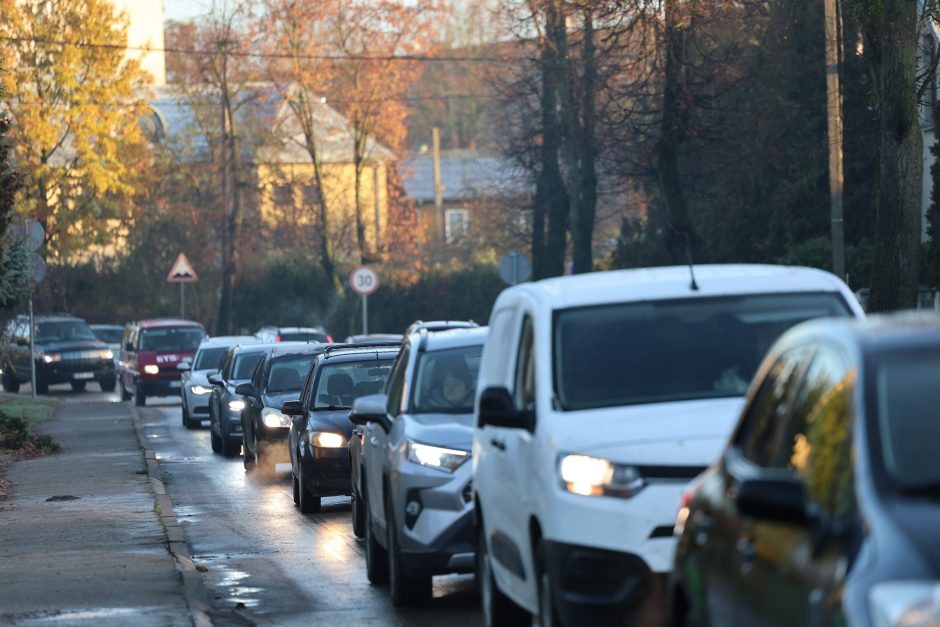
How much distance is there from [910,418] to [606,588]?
10.2 ft

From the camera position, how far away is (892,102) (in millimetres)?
17734

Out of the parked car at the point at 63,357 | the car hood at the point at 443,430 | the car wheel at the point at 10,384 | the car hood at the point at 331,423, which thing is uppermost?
the car hood at the point at 443,430

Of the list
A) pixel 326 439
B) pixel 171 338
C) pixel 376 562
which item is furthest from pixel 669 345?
pixel 171 338

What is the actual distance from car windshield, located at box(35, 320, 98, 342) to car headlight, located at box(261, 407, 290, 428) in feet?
86.6

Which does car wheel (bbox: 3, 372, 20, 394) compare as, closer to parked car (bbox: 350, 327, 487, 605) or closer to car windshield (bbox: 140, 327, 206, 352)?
car windshield (bbox: 140, 327, 206, 352)

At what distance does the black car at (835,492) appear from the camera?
13.5ft

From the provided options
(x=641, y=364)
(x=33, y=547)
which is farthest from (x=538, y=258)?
(x=641, y=364)

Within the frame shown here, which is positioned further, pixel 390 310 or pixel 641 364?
pixel 390 310

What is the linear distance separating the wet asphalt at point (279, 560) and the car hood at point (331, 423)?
85cm

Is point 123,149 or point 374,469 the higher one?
point 123,149

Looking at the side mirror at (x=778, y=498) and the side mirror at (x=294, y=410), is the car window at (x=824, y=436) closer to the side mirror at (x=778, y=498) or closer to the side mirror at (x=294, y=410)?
the side mirror at (x=778, y=498)

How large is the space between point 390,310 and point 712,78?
1192 inches

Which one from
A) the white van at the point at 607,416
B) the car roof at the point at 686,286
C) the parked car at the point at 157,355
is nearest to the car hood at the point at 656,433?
the white van at the point at 607,416

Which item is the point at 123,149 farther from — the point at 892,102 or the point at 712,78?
the point at 892,102
